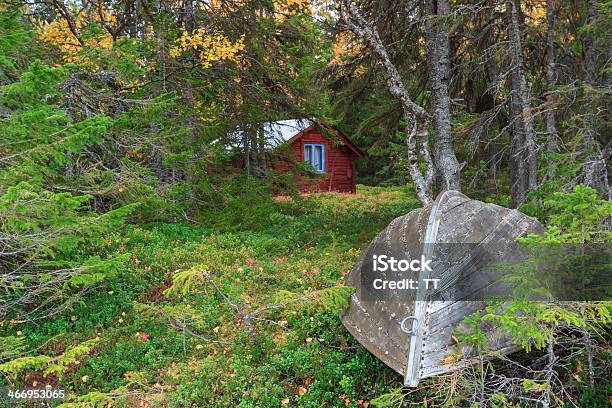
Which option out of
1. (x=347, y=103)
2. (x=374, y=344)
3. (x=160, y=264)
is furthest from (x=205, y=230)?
(x=374, y=344)

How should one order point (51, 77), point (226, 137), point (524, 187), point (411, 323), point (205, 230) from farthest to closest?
point (226, 137), point (205, 230), point (524, 187), point (51, 77), point (411, 323)

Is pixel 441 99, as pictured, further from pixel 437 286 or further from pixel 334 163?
pixel 334 163

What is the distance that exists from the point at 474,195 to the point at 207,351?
29.4ft

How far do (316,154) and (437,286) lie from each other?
21830mm

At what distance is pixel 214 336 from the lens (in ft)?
23.1

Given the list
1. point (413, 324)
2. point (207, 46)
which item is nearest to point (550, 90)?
point (413, 324)

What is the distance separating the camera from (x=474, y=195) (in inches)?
486

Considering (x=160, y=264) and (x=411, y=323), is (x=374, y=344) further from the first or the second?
(x=160, y=264)

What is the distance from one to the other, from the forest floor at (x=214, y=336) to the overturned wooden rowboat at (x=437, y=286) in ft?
2.82

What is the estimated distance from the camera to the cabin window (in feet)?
84.9

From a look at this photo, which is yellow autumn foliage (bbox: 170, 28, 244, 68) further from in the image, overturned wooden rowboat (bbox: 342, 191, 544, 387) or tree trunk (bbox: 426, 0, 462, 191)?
overturned wooden rowboat (bbox: 342, 191, 544, 387)

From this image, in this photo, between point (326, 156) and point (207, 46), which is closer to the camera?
point (207, 46)

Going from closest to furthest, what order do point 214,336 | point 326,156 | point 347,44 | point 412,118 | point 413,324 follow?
point 413,324 < point 214,336 < point 412,118 < point 347,44 < point 326,156

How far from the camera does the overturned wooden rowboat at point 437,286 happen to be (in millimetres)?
4492
